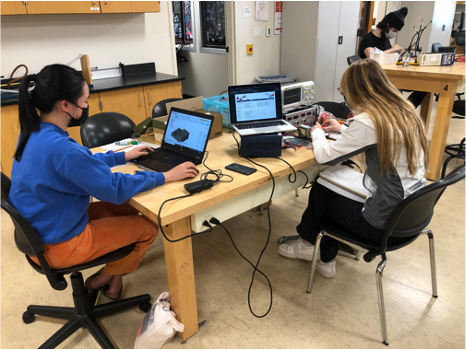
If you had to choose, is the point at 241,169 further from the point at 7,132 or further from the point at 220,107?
the point at 7,132

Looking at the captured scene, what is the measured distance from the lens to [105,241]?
1.38m

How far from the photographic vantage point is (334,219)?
5.35 feet

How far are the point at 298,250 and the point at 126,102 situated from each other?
7.14 feet

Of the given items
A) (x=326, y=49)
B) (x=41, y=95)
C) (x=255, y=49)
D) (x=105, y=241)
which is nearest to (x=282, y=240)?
(x=105, y=241)

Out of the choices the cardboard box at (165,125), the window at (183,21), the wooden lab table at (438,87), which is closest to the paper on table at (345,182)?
the cardboard box at (165,125)

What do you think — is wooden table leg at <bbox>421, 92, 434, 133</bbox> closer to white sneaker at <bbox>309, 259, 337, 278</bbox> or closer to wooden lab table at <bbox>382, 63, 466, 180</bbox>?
wooden lab table at <bbox>382, 63, 466, 180</bbox>

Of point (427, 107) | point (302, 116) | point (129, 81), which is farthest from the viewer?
point (427, 107)

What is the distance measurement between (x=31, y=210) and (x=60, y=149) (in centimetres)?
26

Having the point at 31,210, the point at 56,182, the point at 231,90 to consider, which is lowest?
the point at 31,210

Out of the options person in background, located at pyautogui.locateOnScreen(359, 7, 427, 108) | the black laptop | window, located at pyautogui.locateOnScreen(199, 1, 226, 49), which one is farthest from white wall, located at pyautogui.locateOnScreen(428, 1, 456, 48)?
the black laptop

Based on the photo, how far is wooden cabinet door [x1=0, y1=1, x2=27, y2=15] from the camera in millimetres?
2645

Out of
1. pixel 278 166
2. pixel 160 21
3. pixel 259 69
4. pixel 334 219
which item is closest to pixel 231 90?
pixel 278 166

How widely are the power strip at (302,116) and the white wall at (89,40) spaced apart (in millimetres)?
2430

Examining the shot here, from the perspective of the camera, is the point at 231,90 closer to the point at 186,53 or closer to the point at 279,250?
the point at 279,250
